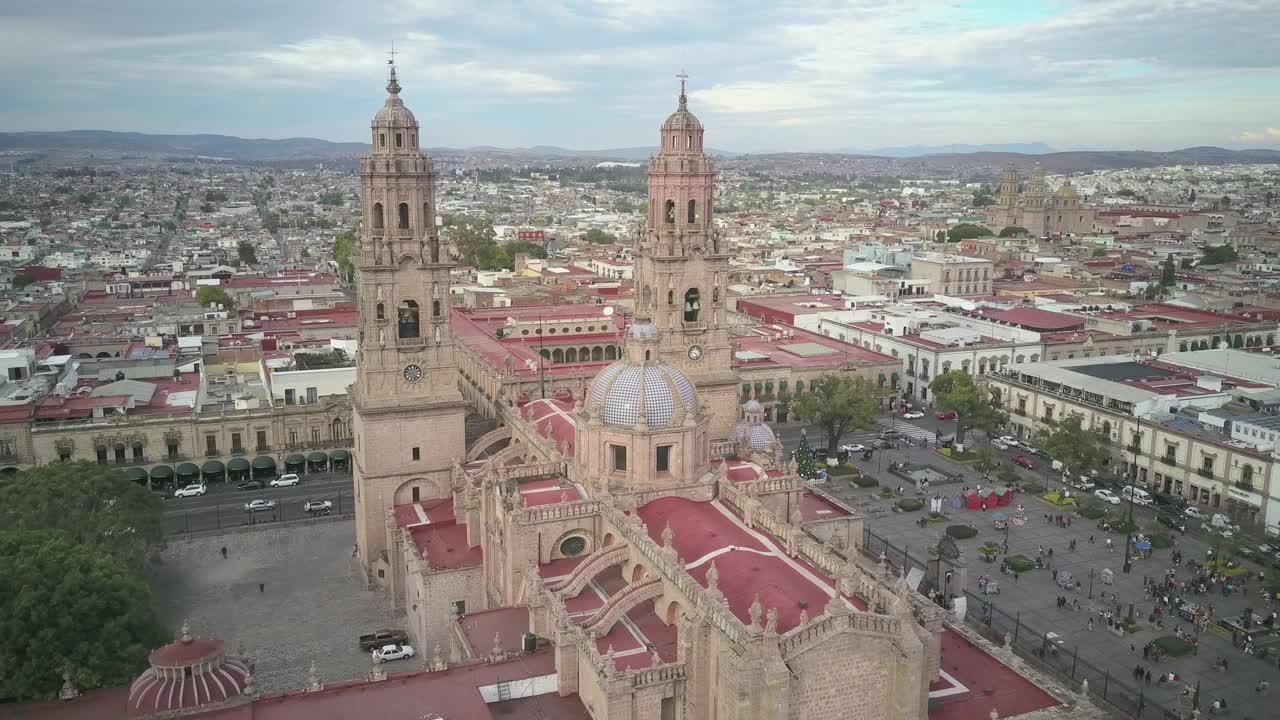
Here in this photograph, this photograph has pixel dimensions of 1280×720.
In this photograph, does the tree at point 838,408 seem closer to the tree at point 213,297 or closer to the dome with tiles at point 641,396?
the dome with tiles at point 641,396

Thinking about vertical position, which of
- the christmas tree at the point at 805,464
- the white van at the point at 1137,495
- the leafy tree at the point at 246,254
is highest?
the leafy tree at the point at 246,254

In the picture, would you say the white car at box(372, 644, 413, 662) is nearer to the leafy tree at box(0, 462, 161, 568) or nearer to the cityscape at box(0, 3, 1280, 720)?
the cityscape at box(0, 3, 1280, 720)

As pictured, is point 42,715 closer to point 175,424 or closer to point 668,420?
point 668,420

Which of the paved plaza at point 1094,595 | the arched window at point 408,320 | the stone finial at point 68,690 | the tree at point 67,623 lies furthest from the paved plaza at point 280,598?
the paved plaza at point 1094,595

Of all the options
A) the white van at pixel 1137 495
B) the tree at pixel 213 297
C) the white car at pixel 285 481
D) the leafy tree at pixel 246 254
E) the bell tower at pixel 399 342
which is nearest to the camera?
the bell tower at pixel 399 342

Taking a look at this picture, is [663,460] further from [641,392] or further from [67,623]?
[67,623]

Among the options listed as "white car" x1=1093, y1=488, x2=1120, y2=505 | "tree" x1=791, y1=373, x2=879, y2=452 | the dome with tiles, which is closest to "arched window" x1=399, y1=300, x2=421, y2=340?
the dome with tiles

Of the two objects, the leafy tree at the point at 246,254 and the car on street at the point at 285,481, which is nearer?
Result: the car on street at the point at 285,481
